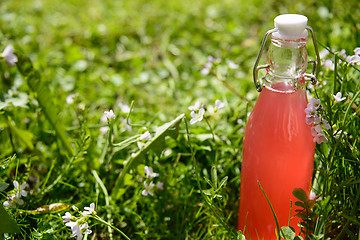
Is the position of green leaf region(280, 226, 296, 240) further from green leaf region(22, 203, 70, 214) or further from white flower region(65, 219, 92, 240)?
green leaf region(22, 203, 70, 214)

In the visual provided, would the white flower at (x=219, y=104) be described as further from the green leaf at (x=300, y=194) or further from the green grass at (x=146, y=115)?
the green leaf at (x=300, y=194)

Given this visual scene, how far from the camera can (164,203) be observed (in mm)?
1357

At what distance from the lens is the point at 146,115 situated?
A: 1929 mm

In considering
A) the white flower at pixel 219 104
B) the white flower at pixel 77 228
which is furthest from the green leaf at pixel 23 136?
the white flower at pixel 219 104

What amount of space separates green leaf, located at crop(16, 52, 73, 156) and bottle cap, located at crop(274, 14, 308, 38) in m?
0.82

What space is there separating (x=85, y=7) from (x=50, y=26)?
0.39 meters

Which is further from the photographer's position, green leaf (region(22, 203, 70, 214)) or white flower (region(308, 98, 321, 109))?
green leaf (region(22, 203, 70, 214))

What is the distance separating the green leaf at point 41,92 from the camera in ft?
4.58

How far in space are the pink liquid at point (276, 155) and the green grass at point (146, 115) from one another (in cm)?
6

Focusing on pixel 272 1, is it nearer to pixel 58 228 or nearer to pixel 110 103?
pixel 110 103

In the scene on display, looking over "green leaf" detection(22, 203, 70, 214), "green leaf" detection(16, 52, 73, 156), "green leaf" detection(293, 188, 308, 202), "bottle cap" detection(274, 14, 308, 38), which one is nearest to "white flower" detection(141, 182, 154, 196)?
"green leaf" detection(22, 203, 70, 214)

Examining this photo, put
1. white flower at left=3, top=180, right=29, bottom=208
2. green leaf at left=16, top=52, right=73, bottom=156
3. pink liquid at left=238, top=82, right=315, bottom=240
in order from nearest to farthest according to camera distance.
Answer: pink liquid at left=238, top=82, right=315, bottom=240
white flower at left=3, top=180, right=29, bottom=208
green leaf at left=16, top=52, right=73, bottom=156

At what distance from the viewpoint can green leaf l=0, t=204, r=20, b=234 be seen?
1.02 metres

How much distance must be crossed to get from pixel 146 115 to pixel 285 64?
0.99 metres
